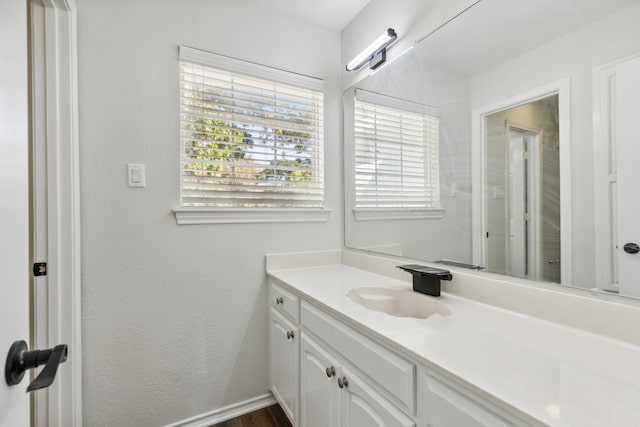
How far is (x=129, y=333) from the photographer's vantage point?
1.45 meters

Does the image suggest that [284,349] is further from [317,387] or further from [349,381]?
[349,381]

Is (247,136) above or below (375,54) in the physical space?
below

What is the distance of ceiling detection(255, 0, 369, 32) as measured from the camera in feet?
5.67

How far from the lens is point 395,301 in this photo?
140cm

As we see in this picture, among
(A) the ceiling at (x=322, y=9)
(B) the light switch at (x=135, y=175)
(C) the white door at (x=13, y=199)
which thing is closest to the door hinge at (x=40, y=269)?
(B) the light switch at (x=135, y=175)

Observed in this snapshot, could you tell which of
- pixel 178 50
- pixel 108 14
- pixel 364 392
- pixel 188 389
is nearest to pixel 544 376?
pixel 364 392

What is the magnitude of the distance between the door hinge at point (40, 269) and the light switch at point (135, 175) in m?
0.47

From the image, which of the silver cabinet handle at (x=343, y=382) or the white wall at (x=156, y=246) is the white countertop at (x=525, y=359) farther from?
the white wall at (x=156, y=246)

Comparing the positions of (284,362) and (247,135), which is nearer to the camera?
(284,362)

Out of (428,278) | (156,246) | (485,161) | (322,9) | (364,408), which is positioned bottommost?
(364,408)

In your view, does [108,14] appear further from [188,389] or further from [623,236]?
[623,236]

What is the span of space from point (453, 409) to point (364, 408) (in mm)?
372

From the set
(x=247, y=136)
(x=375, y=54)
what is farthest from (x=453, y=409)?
(x=375, y=54)

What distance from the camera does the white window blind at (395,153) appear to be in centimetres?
148
